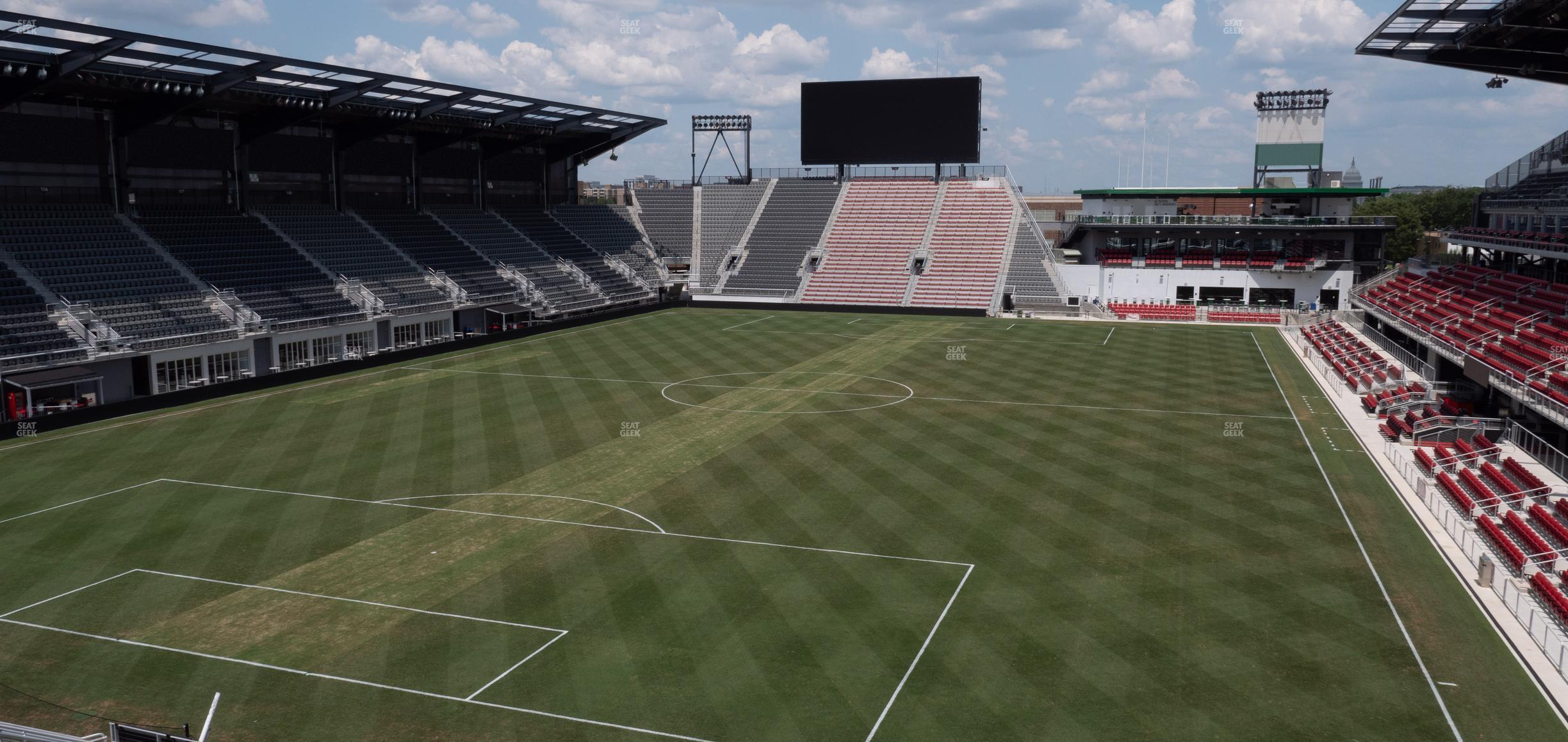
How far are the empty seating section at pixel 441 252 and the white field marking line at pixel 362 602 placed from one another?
36.3 meters

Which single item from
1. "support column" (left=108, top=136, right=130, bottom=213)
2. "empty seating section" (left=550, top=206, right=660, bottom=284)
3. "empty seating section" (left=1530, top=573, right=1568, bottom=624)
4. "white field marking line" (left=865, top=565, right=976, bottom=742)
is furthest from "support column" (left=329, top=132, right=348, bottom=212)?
"empty seating section" (left=1530, top=573, right=1568, bottom=624)

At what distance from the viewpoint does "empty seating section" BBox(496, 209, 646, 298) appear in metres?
68.3

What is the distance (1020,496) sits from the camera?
24312mm

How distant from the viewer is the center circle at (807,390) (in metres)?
34.9

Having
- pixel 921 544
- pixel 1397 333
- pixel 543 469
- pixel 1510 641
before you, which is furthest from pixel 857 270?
pixel 1510 641

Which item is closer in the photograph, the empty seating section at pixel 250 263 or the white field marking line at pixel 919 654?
the white field marking line at pixel 919 654

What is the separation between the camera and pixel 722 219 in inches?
3297

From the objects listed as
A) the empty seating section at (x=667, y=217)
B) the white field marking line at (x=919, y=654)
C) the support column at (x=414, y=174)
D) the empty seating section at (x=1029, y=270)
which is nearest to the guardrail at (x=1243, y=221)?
the empty seating section at (x=1029, y=270)

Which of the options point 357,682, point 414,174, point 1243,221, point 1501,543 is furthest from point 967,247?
point 357,682

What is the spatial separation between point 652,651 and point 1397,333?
161ft

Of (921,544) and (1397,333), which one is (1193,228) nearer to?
(1397,333)

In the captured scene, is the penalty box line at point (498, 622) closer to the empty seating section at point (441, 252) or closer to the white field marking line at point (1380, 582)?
the white field marking line at point (1380, 582)

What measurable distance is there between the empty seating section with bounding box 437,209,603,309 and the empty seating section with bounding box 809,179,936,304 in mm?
17300

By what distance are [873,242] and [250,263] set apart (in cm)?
4405
